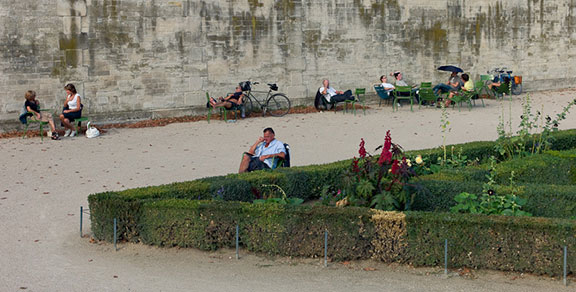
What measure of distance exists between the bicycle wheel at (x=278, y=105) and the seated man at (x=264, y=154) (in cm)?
842

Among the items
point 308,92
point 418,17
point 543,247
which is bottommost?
point 543,247

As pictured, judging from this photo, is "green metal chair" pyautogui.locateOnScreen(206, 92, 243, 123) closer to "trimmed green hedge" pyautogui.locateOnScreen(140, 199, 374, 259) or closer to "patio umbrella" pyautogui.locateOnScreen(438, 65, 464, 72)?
"patio umbrella" pyautogui.locateOnScreen(438, 65, 464, 72)

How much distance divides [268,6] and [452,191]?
40.3 feet

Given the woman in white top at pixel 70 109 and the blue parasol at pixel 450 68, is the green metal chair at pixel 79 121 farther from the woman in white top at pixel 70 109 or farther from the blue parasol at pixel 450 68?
the blue parasol at pixel 450 68

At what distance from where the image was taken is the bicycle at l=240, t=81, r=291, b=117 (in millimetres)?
19500

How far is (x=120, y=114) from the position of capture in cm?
1817

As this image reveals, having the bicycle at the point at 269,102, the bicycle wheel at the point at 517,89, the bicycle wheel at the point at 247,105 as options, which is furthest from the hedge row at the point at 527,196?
the bicycle wheel at the point at 517,89

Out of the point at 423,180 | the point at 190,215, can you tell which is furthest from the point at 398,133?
the point at 190,215

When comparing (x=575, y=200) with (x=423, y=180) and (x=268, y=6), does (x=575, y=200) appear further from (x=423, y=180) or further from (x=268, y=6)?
(x=268, y=6)

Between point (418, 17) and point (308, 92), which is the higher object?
point (418, 17)

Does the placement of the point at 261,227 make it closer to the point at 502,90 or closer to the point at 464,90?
the point at 464,90

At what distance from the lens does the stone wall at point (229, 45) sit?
17.1 metres

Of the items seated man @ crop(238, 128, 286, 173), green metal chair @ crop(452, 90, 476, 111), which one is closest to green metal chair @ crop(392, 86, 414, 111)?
green metal chair @ crop(452, 90, 476, 111)

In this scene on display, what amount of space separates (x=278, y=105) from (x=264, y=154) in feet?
30.4
